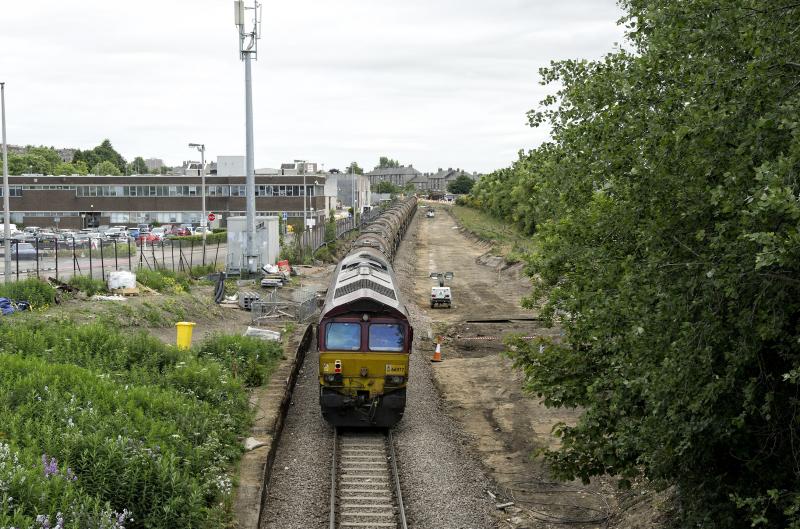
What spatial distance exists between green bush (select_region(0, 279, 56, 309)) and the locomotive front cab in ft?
37.4

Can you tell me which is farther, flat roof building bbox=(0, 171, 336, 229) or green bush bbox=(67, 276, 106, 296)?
flat roof building bbox=(0, 171, 336, 229)

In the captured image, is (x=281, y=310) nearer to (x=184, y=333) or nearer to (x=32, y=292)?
(x=184, y=333)

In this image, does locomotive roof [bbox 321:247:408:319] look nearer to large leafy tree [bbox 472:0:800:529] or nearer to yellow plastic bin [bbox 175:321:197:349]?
yellow plastic bin [bbox 175:321:197:349]

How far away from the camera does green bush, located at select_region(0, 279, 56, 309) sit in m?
A: 23.3

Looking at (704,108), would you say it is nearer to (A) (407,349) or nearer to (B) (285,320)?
(A) (407,349)

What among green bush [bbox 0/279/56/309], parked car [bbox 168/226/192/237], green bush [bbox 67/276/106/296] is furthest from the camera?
parked car [bbox 168/226/192/237]

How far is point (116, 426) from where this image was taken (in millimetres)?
12414

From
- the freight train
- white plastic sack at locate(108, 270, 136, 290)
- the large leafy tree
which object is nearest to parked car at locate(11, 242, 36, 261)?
white plastic sack at locate(108, 270, 136, 290)

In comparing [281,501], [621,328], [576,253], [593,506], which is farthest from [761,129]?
[281,501]

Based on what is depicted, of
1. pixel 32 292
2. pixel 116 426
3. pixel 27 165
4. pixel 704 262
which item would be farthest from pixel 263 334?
pixel 27 165

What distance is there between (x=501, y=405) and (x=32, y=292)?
578 inches

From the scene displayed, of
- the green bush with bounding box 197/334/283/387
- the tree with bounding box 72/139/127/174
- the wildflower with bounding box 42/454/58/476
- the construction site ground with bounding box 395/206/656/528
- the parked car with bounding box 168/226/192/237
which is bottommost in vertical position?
the construction site ground with bounding box 395/206/656/528

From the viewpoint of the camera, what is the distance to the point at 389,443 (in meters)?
16.4

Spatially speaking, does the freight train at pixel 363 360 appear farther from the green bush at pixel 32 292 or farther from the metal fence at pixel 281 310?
the metal fence at pixel 281 310
